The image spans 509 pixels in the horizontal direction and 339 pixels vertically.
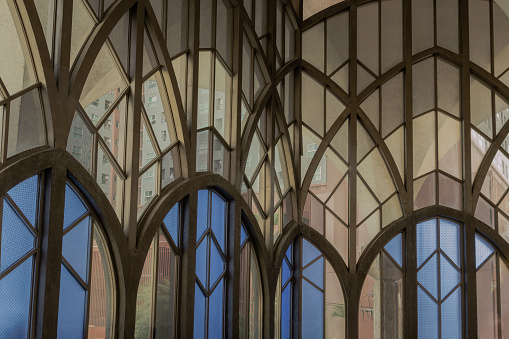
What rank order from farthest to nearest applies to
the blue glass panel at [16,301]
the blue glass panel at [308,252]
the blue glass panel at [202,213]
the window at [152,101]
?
the blue glass panel at [308,252] < the blue glass panel at [202,213] < the window at [152,101] < the blue glass panel at [16,301]

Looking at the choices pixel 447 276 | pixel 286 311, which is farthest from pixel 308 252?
pixel 447 276

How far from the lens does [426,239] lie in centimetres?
1381

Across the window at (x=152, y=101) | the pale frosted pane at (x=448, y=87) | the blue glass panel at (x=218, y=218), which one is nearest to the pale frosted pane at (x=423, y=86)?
the pale frosted pane at (x=448, y=87)

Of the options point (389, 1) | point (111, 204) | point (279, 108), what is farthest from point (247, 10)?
point (111, 204)

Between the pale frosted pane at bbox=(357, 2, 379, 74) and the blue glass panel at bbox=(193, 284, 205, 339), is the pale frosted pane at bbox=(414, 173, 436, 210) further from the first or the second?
the blue glass panel at bbox=(193, 284, 205, 339)

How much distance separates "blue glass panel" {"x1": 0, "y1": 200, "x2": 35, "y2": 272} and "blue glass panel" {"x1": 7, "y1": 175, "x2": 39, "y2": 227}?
3.8 inches

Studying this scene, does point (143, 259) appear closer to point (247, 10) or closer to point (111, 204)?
point (111, 204)

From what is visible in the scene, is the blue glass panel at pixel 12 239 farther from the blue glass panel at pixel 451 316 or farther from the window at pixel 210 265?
the blue glass panel at pixel 451 316

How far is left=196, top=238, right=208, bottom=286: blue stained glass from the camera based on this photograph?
9445 millimetres

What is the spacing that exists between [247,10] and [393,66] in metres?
4.14

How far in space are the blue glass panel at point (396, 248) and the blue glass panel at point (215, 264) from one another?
15.9ft

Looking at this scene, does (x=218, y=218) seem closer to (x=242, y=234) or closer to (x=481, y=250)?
(x=242, y=234)

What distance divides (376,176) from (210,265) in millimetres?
5360

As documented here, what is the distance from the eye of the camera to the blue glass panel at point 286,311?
12484mm
